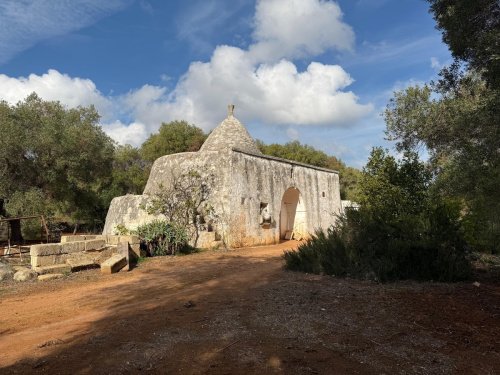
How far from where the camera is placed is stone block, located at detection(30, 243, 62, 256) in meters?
9.45

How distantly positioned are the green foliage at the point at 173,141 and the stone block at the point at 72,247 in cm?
2042

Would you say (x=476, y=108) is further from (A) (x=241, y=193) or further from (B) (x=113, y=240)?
(B) (x=113, y=240)

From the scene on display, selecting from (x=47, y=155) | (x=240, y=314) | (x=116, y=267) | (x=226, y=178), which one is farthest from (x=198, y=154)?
(x=240, y=314)

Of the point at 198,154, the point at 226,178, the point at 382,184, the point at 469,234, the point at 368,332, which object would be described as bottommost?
the point at 368,332

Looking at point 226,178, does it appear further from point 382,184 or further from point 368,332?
point 368,332

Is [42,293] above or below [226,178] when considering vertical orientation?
below

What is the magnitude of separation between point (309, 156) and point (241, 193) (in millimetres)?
21516

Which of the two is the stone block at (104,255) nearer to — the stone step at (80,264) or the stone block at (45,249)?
the stone step at (80,264)

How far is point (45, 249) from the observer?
9.63 metres

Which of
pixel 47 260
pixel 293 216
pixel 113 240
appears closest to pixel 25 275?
pixel 47 260

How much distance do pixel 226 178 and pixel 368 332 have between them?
974 centimetres

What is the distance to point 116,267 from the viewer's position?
9562 millimetres

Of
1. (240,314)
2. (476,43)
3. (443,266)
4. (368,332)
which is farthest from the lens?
(443,266)

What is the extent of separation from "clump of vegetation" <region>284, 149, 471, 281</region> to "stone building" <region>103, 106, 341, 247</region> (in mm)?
5258
